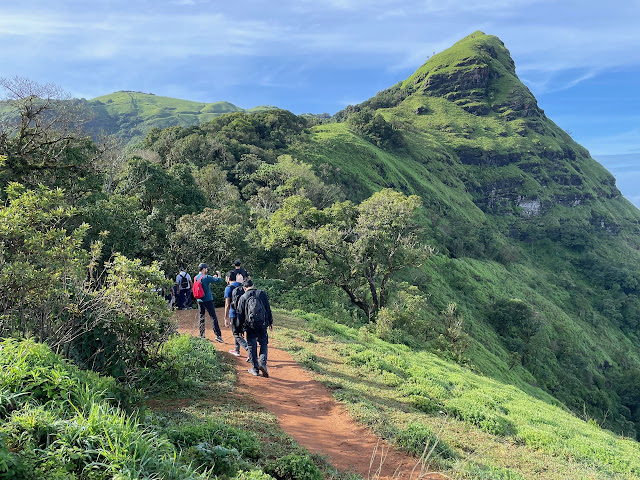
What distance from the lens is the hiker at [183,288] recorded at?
13.0 meters

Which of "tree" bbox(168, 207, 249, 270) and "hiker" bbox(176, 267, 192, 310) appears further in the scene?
"tree" bbox(168, 207, 249, 270)

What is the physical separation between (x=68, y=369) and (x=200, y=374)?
3.50 m

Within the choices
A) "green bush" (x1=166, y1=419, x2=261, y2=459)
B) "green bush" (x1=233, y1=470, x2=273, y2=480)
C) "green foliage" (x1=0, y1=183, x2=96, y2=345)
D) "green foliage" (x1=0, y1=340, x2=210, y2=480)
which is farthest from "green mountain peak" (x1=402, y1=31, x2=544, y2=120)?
"green foliage" (x1=0, y1=340, x2=210, y2=480)

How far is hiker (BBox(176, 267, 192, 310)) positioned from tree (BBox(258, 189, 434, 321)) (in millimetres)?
6903

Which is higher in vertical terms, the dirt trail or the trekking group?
the trekking group

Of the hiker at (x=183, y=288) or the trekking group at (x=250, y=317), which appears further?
the hiker at (x=183, y=288)

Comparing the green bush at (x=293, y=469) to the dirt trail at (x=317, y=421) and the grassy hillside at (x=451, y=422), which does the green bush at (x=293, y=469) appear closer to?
the dirt trail at (x=317, y=421)

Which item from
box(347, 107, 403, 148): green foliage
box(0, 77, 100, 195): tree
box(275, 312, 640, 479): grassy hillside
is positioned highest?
box(347, 107, 403, 148): green foliage

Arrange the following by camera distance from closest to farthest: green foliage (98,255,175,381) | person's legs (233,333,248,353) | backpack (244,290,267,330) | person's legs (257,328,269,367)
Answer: green foliage (98,255,175,381) < backpack (244,290,267,330) < person's legs (257,328,269,367) < person's legs (233,333,248,353)

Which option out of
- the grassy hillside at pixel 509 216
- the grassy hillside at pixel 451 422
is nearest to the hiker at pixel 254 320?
the grassy hillside at pixel 451 422

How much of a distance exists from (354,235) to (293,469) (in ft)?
57.3

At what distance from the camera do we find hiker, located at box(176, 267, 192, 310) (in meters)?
13.0

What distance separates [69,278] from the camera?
5.54 metres

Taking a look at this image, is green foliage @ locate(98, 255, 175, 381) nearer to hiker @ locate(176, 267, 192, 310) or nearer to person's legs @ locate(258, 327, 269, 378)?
person's legs @ locate(258, 327, 269, 378)
